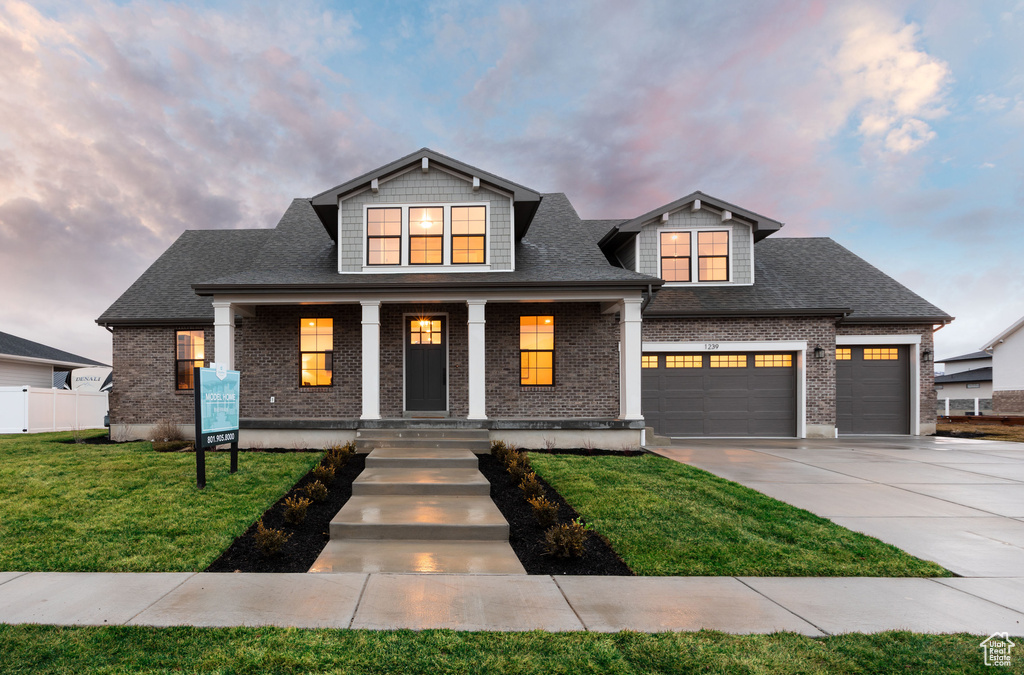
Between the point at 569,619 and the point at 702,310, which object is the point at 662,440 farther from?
the point at 569,619

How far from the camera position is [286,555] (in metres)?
5.16

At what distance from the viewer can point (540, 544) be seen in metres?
5.53

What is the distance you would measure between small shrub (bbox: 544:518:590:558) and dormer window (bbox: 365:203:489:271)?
827cm

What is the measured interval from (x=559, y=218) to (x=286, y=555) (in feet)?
40.0

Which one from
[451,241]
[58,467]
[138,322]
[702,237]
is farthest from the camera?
[702,237]

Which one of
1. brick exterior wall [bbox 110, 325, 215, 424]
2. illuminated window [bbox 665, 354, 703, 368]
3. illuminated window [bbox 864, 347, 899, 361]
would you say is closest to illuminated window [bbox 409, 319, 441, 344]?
brick exterior wall [bbox 110, 325, 215, 424]

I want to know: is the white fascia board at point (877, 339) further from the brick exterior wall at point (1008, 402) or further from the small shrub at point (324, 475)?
the brick exterior wall at point (1008, 402)

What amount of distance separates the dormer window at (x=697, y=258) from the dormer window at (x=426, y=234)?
629 cm

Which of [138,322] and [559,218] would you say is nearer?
[138,322]

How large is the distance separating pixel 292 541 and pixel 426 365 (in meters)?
7.37

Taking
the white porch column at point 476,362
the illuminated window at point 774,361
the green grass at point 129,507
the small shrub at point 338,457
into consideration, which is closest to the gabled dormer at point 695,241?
the illuminated window at point 774,361

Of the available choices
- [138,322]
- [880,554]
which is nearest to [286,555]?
[880,554]

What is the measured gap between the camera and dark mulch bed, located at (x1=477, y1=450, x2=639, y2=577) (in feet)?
16.1

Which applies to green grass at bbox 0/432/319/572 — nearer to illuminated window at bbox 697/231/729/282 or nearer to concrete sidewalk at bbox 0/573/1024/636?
concrete sidewalk at bbox 0/573/1024/636
